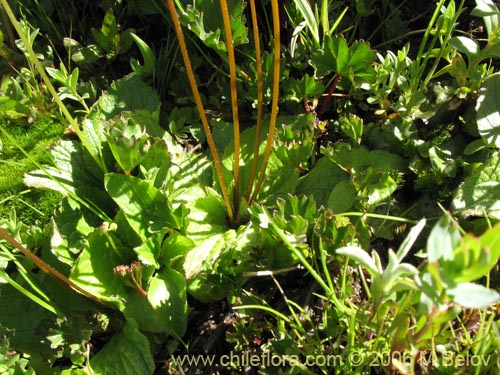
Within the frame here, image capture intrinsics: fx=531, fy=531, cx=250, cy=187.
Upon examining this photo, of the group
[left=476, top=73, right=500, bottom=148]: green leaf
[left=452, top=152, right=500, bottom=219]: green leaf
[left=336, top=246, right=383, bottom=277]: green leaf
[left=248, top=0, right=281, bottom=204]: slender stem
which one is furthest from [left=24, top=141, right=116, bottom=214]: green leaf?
[left=476, top=73, right=500, bottom=148]: green leaf

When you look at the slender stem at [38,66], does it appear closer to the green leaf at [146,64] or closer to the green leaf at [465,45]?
the green leaf at [146,64]

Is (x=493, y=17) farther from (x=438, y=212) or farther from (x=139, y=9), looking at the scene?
(x=139, y=9)

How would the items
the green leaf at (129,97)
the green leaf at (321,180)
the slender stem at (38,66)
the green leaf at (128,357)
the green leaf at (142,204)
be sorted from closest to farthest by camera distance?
the slender stem at (38,66) → the green leaf at (128,357) → the green leaf at (142,204) → the green leaf at (321,180) → the green leaf at (129,97)

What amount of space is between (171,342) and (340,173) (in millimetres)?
774

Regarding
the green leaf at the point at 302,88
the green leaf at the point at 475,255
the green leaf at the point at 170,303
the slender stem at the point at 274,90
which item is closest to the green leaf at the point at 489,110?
the green leaf at the point at 302,88

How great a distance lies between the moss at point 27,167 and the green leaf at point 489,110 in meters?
1.43

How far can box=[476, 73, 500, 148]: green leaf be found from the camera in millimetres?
1683

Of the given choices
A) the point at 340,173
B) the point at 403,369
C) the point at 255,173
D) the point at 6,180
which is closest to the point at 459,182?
the point at 340,173

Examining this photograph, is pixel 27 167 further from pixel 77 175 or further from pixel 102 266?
pixel 102 266

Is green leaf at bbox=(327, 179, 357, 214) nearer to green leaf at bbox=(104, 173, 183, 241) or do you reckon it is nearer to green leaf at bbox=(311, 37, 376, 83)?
green leaf at bbox=(311, 37, 376, 83)

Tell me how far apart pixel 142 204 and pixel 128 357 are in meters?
0.47

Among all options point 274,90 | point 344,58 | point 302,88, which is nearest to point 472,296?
point 274,90

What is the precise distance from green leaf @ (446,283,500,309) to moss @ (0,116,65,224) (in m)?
1.39

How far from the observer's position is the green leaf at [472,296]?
82 centimetres
